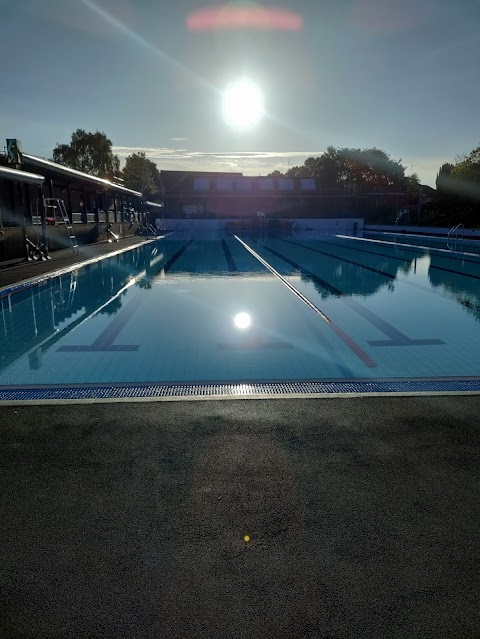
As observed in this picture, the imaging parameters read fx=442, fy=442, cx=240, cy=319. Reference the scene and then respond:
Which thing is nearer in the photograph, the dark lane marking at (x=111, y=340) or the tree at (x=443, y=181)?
the dark lane marking at (x=111, y=340)

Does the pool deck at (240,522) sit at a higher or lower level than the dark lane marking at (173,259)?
lower

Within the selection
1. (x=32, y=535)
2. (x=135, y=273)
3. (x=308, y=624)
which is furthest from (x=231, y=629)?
(x=135, y=273)

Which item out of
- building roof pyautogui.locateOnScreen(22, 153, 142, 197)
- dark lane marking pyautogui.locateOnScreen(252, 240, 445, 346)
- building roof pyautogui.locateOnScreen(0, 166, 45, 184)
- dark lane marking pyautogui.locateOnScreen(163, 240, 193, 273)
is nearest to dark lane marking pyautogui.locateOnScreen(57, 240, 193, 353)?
dark lane marking pyautogui.locateOnScreen(252, 240, 445, 346)

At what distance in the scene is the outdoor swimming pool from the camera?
4.87m

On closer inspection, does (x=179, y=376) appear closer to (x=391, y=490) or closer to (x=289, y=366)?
(x=289, y=366)

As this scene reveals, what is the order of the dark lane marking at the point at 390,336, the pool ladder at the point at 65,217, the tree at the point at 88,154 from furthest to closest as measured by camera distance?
the tree at the point at 88,154
the pool ladder at the point at 65,217
the dark lane marking at the point at 390,336

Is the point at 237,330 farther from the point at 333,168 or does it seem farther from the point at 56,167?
the point at 333,168

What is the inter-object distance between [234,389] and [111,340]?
2.92 meters

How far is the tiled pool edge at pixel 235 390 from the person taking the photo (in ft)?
13.1

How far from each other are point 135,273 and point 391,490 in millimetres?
11957

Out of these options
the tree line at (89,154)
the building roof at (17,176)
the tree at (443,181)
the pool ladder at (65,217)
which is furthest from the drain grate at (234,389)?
the tree line at (89,154)

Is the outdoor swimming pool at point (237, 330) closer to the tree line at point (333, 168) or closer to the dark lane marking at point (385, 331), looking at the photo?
the dark lane marking at point (385, 331)

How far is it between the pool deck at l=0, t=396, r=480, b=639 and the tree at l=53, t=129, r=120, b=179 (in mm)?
65973

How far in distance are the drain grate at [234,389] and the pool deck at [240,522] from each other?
0.36 metres
